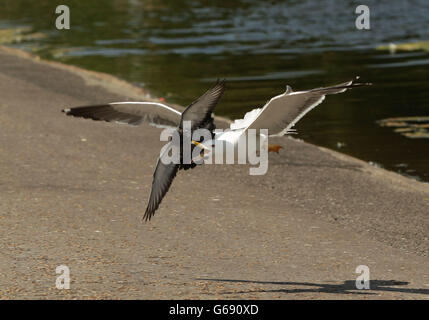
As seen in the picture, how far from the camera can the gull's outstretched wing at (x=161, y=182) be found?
21.9 ft

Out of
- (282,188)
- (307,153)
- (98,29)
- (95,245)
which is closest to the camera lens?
(95,245)

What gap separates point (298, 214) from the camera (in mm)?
9672

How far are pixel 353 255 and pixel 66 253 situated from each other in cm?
256

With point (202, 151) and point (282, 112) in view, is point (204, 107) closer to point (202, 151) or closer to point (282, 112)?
point (202, 151)

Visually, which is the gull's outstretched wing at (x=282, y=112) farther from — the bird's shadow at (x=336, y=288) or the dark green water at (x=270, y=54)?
the dark green water at (x=270, y=54)

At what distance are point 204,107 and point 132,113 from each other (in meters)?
1.14

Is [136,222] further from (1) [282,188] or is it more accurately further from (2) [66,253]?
(1) [282,188]

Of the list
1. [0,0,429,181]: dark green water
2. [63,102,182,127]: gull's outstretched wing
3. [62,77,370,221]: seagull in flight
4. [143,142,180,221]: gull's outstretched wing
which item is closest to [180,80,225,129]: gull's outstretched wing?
[62,77,370,221]: seagull in flight

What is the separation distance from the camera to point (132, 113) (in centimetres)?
743

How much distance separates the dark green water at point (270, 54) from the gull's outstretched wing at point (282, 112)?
5413 mm

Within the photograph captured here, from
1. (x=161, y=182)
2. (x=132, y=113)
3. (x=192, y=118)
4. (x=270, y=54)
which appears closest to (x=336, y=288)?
(x=161, y=182)

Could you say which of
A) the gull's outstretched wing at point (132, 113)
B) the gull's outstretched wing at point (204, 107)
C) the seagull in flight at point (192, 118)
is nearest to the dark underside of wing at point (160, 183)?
the seagull in flight at point (192, 118)

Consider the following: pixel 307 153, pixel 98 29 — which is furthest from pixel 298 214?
pixel 98 29
